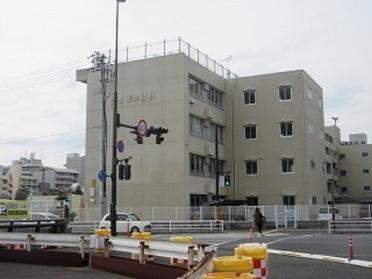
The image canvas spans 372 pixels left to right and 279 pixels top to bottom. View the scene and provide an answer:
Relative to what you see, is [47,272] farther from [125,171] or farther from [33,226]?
[125,171]

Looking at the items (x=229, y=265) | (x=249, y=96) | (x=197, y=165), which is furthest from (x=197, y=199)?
(x=229, y=265)

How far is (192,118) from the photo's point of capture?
45.1 meters

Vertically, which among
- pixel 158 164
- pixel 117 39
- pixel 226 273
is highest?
pixel 117 39

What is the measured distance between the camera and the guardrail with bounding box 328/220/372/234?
117 ft

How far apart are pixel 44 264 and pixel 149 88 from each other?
30777 millimetres

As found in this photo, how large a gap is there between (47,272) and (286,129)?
3831 cm

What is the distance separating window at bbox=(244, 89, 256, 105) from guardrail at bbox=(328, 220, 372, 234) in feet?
58.3

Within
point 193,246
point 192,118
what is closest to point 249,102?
point 192,118

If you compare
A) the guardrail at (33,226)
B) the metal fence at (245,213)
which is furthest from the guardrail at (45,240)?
the metal fence at (245,213)

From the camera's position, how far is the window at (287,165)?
48.5m

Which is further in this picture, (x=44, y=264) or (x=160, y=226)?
(x=160, y=226)

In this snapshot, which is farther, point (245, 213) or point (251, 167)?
point (251, 167)

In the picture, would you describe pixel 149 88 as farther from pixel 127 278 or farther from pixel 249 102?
pixel 127 278

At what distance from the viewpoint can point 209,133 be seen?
158 feet
